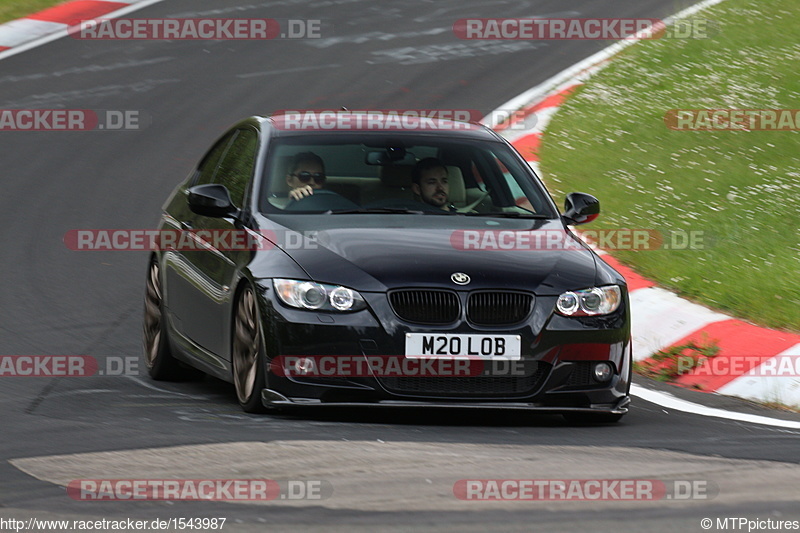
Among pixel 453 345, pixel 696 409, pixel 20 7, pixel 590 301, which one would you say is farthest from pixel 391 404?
pixel 20 7

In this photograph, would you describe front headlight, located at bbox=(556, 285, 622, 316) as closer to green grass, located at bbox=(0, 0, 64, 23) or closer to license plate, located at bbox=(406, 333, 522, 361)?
license plate, located at bbox=(406, 333, 522, 361)

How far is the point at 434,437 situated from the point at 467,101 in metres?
10.9

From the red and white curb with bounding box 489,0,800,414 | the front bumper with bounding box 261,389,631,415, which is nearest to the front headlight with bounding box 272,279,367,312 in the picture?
the front bumper with bounding box 261,389,631,415

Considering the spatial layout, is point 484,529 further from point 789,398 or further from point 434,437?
point 789,398

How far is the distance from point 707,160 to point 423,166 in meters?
6.70

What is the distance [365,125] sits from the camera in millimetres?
8875

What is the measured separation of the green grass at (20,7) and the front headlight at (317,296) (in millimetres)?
14663

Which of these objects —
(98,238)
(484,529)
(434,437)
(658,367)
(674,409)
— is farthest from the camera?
(98,238)

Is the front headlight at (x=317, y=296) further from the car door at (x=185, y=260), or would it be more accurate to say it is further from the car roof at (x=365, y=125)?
the car roof at (x=365, y=125)

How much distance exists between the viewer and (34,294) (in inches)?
436

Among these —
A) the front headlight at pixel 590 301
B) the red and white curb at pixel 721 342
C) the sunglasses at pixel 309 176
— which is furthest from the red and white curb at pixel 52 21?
the front headlight at pixel 590 301

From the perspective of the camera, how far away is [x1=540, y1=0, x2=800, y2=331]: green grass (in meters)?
10.8

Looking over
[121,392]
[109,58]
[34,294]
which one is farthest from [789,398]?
[109,58]

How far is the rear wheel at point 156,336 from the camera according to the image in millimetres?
9133
